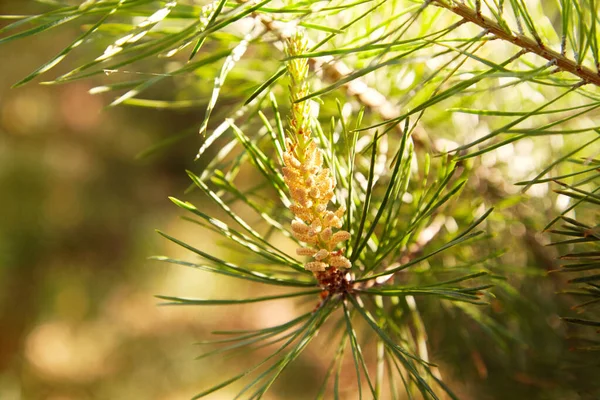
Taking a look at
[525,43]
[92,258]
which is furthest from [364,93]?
[92,258]

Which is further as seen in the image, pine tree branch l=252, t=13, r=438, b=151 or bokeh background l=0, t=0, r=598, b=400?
bokeh background l=0, t=0, r=598, b=400

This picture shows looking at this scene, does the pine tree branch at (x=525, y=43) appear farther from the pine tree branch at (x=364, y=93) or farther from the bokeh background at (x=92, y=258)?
the bokeh background at (x=92, y=258)

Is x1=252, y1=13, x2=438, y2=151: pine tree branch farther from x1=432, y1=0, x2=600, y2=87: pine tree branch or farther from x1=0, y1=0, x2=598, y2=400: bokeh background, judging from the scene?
x1=0, y1=0, x2=598, y2=400: bokeh background

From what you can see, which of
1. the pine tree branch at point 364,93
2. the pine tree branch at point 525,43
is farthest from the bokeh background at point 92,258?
the pine tree branch at point 525,43

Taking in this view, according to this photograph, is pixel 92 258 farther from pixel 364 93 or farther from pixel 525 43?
pixel 525 43

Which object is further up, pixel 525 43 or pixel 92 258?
pixel 92 258

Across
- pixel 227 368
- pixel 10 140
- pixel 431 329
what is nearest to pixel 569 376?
pixel 431 329

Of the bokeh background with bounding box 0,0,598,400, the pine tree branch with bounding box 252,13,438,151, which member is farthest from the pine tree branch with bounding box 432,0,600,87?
the bokeh background with bounding box 0,0,598,400

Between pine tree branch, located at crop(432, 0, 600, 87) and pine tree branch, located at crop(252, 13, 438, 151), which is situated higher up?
pine tree branch, located at crop(252, 13, 438, 151)
